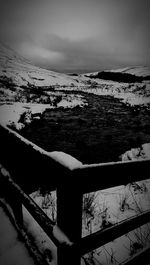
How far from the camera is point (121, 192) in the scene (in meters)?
3.85

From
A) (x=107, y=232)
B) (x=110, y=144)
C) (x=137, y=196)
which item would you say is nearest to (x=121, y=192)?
(x=137, y=196)

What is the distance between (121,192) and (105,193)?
35cm

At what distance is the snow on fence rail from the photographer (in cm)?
111

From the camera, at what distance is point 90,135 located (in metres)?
8.56

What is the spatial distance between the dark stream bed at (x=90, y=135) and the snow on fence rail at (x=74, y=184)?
4.50m

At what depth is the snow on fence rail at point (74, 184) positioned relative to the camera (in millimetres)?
1107

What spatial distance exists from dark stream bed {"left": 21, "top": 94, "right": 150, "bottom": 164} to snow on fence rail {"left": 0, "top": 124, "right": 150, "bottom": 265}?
4498 millimetres

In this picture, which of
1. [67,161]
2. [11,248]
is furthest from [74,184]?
[11,248]

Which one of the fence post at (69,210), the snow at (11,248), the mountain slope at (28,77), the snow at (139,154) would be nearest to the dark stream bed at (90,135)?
the snow at (139,154)

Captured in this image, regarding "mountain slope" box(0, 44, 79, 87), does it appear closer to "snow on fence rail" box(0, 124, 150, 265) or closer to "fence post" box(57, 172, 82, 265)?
"snow on fence rail" box(0, 124, 150, 265)

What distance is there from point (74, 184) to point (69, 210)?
0.19 metres

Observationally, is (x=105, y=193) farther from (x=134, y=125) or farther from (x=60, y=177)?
(x=134, y=125)

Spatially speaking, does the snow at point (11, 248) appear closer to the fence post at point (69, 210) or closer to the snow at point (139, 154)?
the fence post at point (69, 210)

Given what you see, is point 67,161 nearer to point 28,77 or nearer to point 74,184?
point 74,184
